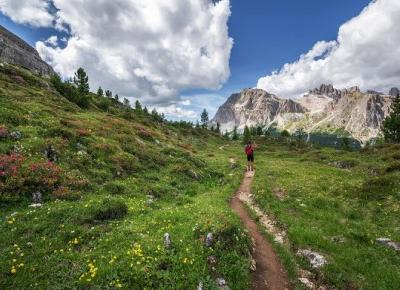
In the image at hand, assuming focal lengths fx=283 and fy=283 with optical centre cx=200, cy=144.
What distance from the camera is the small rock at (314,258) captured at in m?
14.4

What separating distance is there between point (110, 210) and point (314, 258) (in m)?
11.9

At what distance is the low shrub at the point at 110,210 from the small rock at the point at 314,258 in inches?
423

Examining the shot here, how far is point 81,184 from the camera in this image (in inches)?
827

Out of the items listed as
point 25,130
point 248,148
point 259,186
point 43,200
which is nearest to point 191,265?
point 43,200

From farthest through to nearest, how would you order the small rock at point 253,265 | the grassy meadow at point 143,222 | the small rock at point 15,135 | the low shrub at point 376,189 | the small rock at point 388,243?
the small rock at point 15,135, the low shrub at point 376,189, the small rock at point 388,243, the small rock at point 253,265, the grassy meadow at point 143,222

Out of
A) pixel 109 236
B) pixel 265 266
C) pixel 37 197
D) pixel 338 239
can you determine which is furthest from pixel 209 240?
pixel 37 197

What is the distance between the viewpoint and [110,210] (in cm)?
1734

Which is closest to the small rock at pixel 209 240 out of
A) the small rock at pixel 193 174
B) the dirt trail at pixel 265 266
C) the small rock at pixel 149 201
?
the dirt trail at pixel 265 266

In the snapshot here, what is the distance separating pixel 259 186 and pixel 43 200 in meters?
19.9

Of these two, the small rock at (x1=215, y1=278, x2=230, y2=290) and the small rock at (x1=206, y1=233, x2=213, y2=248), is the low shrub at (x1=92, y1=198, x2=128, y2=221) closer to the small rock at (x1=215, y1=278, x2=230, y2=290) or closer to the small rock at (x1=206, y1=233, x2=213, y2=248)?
the small rock at (x1=206, y1=233, x2=213, y2=248)

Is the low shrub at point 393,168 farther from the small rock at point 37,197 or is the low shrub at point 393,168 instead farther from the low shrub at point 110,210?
the small rock at point 37,197

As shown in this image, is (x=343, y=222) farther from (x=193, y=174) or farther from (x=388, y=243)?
(x=193, y=174)

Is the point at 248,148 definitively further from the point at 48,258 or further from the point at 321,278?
the point at 48,258

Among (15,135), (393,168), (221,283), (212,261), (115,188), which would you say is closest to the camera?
(221,283)
